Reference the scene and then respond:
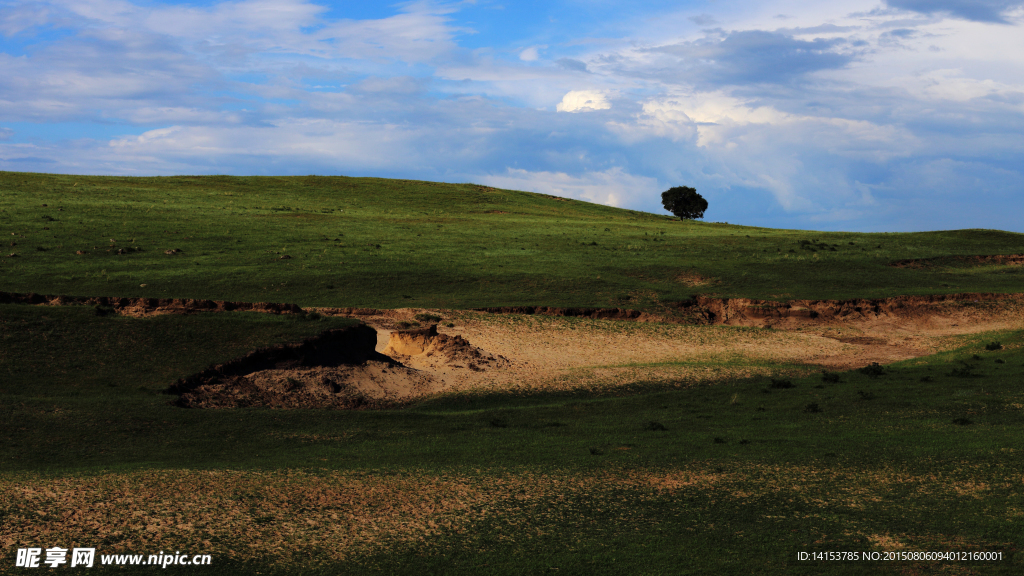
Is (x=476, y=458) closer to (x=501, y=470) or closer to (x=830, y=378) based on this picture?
(x=501, y=470)

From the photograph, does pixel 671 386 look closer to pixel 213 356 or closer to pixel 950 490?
pixel 950 490

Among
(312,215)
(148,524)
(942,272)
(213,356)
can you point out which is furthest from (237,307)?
(942,272)

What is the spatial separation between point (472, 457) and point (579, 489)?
326 cm

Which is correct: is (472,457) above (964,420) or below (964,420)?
below

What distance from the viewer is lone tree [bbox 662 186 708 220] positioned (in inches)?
3861

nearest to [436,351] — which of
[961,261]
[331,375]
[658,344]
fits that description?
[331,375]

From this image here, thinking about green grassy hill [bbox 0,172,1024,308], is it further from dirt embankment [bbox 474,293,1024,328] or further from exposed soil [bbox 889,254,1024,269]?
dirt embankment [bbox 474,293,1024,328]

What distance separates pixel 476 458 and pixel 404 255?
99.4ft

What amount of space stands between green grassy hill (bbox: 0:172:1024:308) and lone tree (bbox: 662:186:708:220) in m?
31.0

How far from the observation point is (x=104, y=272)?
36531mm

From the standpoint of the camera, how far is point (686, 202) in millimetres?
98188

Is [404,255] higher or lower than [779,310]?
higher

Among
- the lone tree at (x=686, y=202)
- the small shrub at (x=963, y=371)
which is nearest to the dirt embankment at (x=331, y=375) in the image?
the small shrub at (x=963, y=371)

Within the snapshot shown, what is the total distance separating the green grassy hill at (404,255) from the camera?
3647cm
